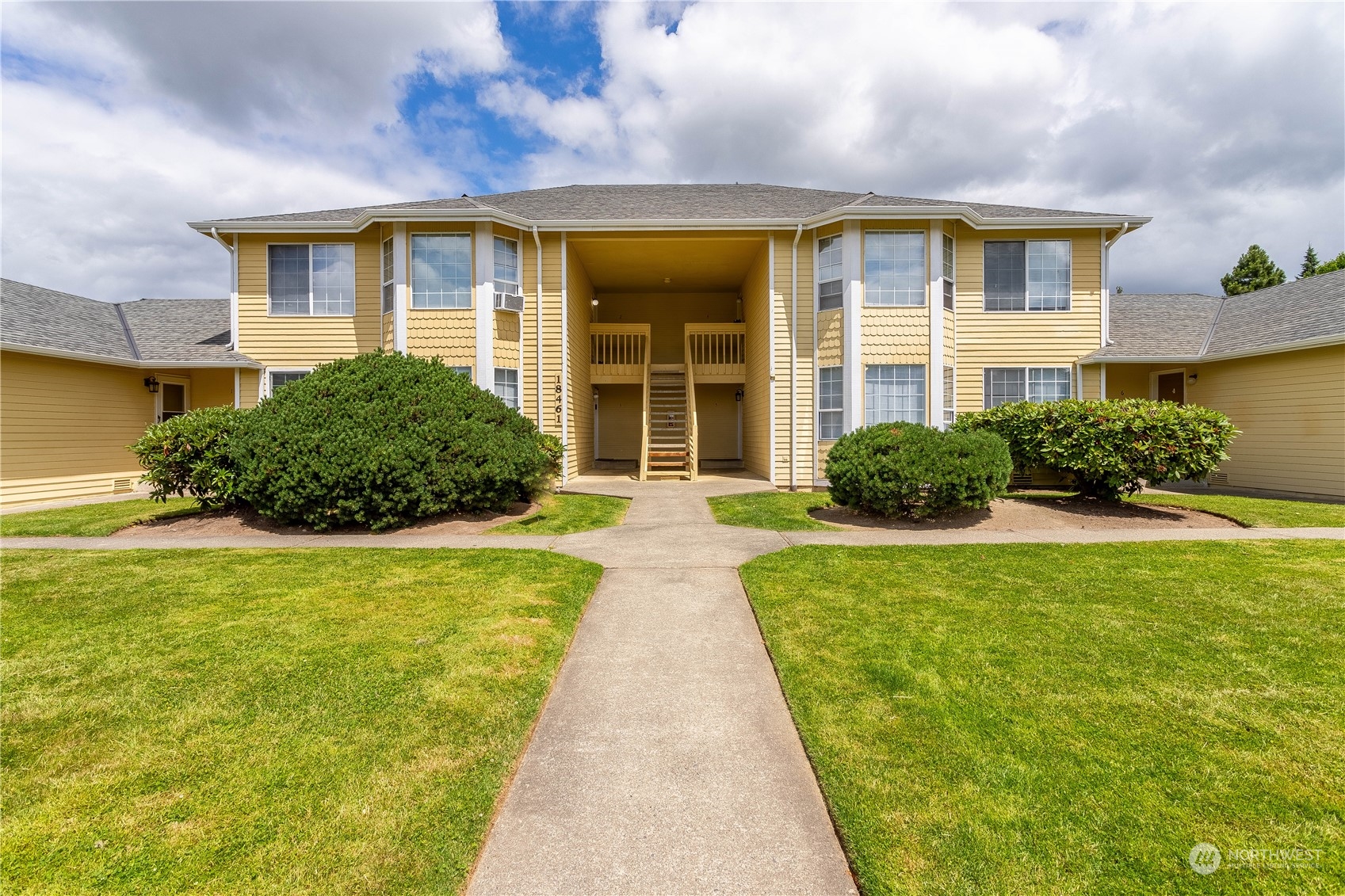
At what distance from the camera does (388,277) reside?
12641 millimetres

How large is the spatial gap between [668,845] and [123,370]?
1694 cm

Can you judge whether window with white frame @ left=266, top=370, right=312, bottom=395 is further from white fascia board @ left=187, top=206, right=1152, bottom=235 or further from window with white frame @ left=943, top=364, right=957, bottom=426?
window with white frame @ left=943, top=364, right=957, bottom=426

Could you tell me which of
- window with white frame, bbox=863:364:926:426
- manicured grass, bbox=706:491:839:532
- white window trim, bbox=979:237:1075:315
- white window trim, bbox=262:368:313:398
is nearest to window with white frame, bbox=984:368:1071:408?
white window trim, bbox=979:237:1075:315

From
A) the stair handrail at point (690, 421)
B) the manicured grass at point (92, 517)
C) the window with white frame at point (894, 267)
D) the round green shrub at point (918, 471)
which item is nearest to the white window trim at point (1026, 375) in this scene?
the window with white frame at point (894, 267)

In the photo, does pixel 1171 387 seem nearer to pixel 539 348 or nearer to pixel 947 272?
pixel 947 272

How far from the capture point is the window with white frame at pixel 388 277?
12.5 meters

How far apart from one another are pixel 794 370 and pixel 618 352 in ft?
19.0

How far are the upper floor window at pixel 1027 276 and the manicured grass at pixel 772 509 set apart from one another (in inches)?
250

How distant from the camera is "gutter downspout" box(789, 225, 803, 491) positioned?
1286 cm

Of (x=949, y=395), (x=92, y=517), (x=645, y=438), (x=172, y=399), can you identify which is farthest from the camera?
(x=645, y=438)

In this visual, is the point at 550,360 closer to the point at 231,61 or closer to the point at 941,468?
the point at 231,61

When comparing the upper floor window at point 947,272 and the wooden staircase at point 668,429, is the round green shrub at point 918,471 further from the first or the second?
the wooden staircase at point 668,429

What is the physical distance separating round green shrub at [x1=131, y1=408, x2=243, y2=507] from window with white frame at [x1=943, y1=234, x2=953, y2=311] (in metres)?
13.8

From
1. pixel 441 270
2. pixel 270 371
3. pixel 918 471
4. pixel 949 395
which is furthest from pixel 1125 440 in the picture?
pixel 270 371
